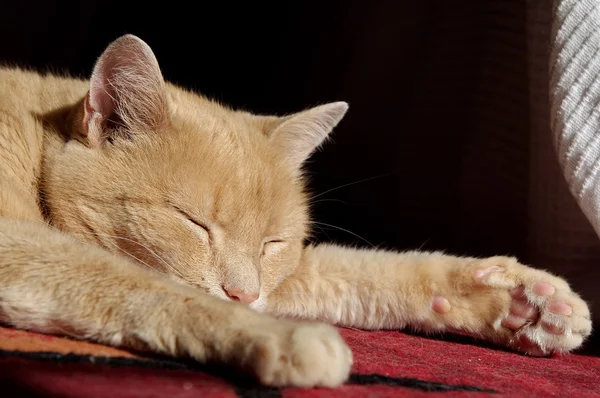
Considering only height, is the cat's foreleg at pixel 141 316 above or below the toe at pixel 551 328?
above

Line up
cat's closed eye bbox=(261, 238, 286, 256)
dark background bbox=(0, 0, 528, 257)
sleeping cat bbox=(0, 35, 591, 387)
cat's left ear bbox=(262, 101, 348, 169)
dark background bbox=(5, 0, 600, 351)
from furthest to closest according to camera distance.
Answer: dark background bbox=(0, 0, 528, 257), dark background bbox=(5, 0, 600, 351), cat's left ear bbox=(262, 101, 348, 169), cat's closed eye bbox=(261, 238, 286, 256), sleeping cat bbox=(0, 35, 591, 387)

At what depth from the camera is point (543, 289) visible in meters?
1.34

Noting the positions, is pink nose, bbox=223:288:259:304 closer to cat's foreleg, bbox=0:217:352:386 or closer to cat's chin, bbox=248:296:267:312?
cat's chin, bbox=248:296:267:312

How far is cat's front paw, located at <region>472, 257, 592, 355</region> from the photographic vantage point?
4.37 ft

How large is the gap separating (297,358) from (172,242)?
1.68 feet

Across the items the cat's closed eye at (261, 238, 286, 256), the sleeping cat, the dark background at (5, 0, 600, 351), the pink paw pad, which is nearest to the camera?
the sleeping cat

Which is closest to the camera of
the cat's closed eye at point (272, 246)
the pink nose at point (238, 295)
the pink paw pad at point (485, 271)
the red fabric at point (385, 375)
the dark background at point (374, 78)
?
the red fabric at point (385, 375)

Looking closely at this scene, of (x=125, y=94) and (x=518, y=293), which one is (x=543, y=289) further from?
(x=125, y=94)

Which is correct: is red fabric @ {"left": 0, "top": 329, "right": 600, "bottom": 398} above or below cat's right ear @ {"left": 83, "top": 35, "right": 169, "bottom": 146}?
below

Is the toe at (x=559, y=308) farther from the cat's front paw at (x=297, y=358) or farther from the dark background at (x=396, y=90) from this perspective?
the cat's front paw at (x=297, y=358)

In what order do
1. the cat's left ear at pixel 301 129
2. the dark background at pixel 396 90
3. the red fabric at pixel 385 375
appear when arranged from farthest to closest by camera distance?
1. the dark background at pixel 396 90
2. the cat's left ear at pixel 301 129
3. the red fabric at pixel 385 375

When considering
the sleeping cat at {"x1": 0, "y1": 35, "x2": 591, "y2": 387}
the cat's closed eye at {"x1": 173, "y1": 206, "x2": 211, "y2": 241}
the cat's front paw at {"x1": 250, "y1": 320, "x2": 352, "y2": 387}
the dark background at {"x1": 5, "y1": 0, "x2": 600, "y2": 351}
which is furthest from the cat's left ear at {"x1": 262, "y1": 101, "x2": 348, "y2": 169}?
the cat's front paw at {"x1": 250, "y1": 320, "x2": 352, "y2": 387}

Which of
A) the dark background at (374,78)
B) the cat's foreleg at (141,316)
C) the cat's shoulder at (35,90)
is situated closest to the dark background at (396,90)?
the dark background at (374,78)

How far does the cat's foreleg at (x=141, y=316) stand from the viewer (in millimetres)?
858
